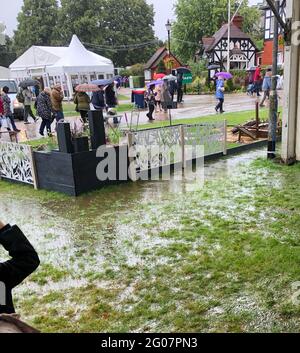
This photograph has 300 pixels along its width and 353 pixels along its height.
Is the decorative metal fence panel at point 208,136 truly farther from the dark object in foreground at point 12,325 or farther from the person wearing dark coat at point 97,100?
the dark object in foreground at point 12,325

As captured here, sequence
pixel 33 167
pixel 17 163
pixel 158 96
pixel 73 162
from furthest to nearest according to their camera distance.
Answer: pixel 158 96 < pixel 17 163 < pixel 33 167 < pixel 73 162

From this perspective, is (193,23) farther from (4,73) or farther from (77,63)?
(77,63)

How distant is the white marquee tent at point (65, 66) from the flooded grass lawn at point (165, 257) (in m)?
17.6

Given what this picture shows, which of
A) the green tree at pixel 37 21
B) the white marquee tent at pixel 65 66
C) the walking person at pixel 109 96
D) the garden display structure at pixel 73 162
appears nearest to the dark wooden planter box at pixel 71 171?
the garden display structure at pixel 73 162

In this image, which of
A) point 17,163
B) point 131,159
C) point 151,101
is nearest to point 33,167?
point 17,163

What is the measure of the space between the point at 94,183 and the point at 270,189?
307cm

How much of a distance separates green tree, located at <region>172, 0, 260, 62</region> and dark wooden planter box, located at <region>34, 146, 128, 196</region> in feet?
145

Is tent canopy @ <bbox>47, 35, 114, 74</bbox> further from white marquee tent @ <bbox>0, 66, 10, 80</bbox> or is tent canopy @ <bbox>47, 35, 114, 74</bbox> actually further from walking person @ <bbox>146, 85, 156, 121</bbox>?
white marquee tent @ <bbox>0, 66, 10, 80</bbox>

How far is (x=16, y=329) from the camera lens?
5.12ft

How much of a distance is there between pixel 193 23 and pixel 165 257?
4845 centimetres

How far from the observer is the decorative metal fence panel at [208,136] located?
28.2 ft

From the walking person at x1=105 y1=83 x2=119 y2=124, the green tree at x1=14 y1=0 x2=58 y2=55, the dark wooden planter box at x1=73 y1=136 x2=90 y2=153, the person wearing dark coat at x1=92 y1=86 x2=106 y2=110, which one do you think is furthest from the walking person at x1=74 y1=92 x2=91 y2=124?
the green tree at x1=14 y1=0 x2=58 y2=55

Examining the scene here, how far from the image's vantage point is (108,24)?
48.9 m
